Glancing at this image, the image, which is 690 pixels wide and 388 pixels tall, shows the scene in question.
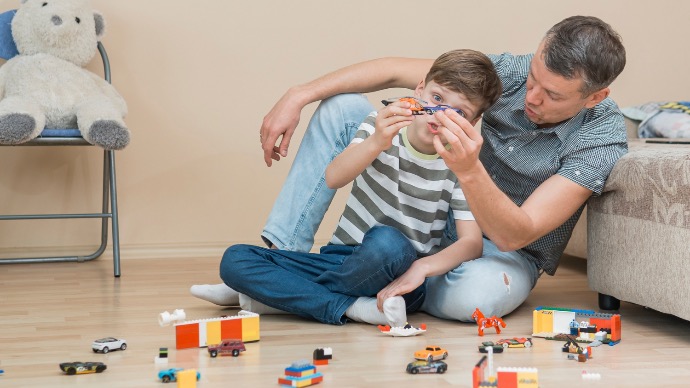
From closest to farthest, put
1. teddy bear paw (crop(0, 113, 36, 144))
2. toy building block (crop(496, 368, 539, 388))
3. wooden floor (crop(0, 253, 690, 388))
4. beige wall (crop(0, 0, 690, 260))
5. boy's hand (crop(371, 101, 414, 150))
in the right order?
toy building block (crop(496, 368, 539, 388)) → wooden floor (crop(0, 253, 690, 388)) → boy's hand (crop(371, 101, 414, 150)) → teddy bear paw (crop(0, 113, 36, 144)) → beige wall (crop(0, 0, 690, 260))

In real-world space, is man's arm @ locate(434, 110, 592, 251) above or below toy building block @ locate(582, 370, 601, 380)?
above

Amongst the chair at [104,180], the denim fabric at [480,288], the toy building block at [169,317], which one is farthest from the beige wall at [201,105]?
the toy building block at [169,317]

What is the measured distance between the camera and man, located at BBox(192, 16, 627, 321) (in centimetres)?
159

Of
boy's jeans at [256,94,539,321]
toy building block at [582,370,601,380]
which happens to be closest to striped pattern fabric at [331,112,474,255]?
boy's jeans at [256,94,539,321]

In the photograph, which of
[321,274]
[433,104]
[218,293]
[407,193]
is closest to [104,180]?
[218,293]

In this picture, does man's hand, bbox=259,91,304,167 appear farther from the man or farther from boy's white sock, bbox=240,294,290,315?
boy's white sock, bbox=240,294,290,315

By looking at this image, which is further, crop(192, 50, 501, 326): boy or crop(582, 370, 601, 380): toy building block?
crop(192, 50, 501, 326): boy

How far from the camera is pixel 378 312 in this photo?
165 cm

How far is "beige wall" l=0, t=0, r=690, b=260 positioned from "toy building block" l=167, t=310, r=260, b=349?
1.27 meters

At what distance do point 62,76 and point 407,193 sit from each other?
4.00 ft

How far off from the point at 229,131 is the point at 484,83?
4.28 feet

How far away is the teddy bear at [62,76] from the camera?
2.29m

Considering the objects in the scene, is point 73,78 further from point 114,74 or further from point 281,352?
point 281,352

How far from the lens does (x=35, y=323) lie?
1698 millimetres
